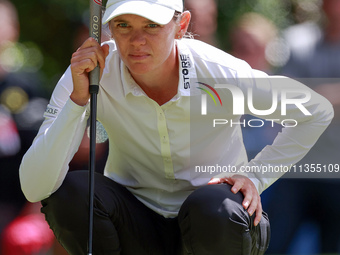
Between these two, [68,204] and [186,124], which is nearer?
[68,204]

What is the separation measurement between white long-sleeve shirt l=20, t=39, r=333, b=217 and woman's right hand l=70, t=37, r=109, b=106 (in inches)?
6.4

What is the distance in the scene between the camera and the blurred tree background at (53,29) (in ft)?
12.6

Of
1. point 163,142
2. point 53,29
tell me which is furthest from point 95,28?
point 53,29

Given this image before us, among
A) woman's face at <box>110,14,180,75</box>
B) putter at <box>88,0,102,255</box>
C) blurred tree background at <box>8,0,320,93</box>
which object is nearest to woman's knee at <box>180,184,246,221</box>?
putter at <box>88,0,102,255</box>

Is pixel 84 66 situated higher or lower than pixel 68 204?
higher

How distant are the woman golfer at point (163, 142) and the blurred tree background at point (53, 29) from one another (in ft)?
3.14

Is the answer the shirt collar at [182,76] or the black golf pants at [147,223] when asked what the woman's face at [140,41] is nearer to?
the shirt collar at [182,76]

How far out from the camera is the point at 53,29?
153 inches

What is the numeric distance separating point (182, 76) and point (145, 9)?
0.34 m

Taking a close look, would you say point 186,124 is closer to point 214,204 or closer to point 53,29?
point 214,204

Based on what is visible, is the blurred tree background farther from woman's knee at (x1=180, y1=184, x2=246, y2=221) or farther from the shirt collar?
woman's knee at (x1=180, y1=184, x2=246, y2=221)

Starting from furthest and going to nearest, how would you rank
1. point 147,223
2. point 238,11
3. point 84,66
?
point 238,11 < point 147,223 < point 84,66

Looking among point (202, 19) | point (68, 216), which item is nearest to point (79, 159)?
point (202, 19)

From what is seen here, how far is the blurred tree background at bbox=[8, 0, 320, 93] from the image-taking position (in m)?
3.84
